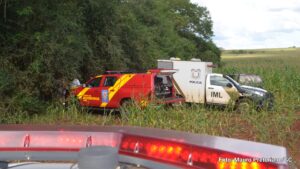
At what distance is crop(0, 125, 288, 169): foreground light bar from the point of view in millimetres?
1554

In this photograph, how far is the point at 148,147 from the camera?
1796 millimetres

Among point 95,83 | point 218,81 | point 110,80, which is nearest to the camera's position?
point 110,80

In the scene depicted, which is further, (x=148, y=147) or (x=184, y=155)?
(x=148, y=147)

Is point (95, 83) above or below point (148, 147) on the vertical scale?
below

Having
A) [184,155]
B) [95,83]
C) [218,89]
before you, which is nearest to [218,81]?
[218,89]

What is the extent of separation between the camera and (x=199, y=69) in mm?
19875

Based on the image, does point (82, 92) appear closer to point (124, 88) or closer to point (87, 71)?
point (124, 88)

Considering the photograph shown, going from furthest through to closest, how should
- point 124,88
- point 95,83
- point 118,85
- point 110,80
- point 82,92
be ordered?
point 82,92, point 95,83, point 110,80, point 118,85, point 124,88

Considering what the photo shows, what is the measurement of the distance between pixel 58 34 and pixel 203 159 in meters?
15.3

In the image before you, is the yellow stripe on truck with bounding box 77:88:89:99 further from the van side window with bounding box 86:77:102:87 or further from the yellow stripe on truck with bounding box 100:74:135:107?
the yellow stripe on truck with bounding box 100:74:135:107

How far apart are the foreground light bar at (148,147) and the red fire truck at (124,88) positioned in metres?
12.8

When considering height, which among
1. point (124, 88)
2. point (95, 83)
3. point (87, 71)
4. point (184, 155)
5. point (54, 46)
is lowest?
point (124, 88)

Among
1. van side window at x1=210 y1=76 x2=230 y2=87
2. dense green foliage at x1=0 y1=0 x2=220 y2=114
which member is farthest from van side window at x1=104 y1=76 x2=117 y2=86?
van side window at x1=210 y1=76 x2=230 y2=87

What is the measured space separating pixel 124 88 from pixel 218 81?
481 cm
